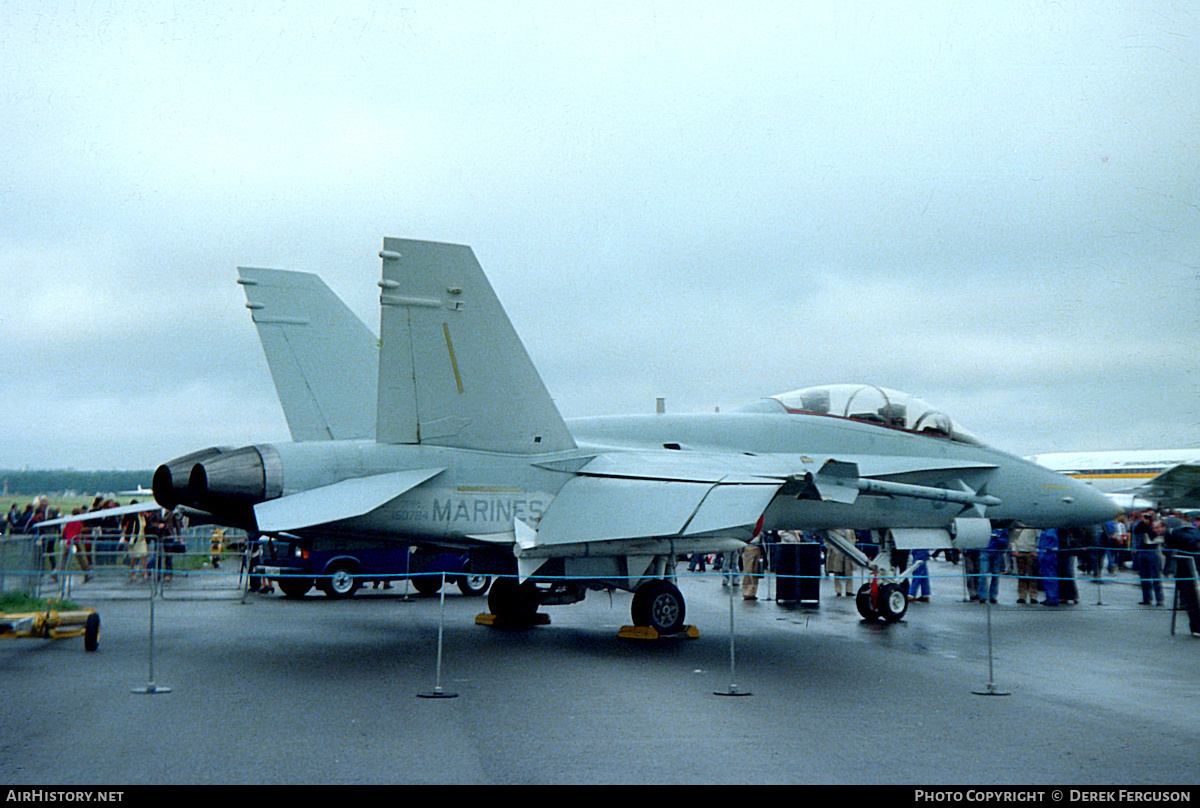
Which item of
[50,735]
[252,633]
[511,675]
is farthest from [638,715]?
[252,633]

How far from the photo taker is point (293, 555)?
56.5ft

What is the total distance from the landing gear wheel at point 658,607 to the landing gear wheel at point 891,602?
355cm

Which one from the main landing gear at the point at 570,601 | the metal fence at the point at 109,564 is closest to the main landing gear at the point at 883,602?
the main landing gear at the point at 570,601

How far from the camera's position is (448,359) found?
10.3 metres

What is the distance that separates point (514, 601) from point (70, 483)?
29209 millimetres

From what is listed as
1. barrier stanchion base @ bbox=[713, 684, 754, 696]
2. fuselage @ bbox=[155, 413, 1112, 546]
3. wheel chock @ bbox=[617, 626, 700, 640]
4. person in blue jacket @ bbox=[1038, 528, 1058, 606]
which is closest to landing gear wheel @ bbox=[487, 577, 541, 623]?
wheel chock @ bbox=[617, 626, 700, 640]

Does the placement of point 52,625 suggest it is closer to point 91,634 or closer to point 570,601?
point 91,634

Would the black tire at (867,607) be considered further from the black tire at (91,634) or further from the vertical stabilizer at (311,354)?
the black tire at (91,634)

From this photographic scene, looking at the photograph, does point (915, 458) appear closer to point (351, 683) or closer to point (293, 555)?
point (351, 683)

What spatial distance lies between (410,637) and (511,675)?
3.32m

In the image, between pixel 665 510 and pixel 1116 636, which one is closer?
pixel 665 510

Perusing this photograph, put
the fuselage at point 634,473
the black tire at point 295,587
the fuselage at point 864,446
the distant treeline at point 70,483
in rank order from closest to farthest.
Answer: the fuselage at point 634,473 → the fuselage at point 864,446 → the black tire at point 295,587 → the distant treeline at point 70,483

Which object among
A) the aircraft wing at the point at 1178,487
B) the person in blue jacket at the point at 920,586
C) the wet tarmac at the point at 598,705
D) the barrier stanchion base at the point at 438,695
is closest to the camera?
the wet tarmac at the point at 598,705

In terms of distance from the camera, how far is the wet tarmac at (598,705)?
A: 5594 mm
